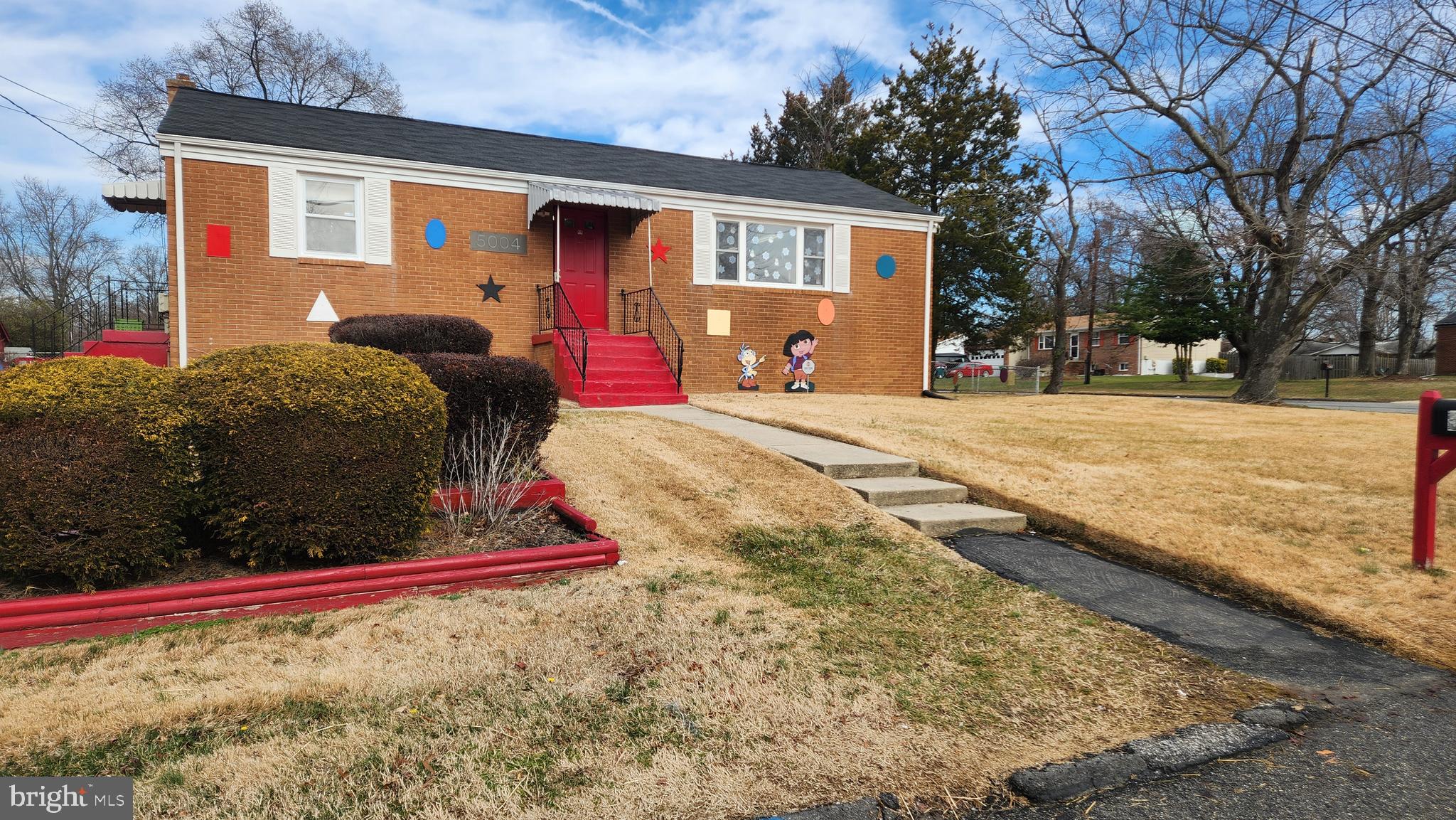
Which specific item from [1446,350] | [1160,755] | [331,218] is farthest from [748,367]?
[1446,350]

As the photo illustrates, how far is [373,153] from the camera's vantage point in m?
12.3

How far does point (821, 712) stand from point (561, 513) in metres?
2.95

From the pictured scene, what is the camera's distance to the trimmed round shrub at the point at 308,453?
3.88 m

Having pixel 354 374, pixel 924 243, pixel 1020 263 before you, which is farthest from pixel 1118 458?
pixel 1020 263

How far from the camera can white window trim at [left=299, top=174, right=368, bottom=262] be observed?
39.0 ft

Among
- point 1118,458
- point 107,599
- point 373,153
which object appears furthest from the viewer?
point 373,153

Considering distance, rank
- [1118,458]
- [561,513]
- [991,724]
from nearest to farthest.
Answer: [991,724] < [561,513] < [1118,458]

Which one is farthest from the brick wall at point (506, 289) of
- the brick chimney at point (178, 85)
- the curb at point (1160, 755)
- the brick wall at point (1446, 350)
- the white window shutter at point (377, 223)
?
the brick wall at point (1446, 350)

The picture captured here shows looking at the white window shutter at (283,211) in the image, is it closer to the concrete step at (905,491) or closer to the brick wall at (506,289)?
the brick wall at (506,289)

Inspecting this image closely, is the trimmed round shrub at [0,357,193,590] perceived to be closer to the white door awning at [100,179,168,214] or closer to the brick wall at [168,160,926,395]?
the brick wall at [168,160,926,395]

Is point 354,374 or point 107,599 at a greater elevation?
point 354,374

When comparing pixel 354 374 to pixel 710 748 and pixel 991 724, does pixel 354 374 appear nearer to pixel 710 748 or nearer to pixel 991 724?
pixel 710 748

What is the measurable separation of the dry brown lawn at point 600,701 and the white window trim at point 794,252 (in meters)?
11.1

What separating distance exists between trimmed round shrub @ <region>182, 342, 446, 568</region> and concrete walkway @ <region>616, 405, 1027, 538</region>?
349cm
